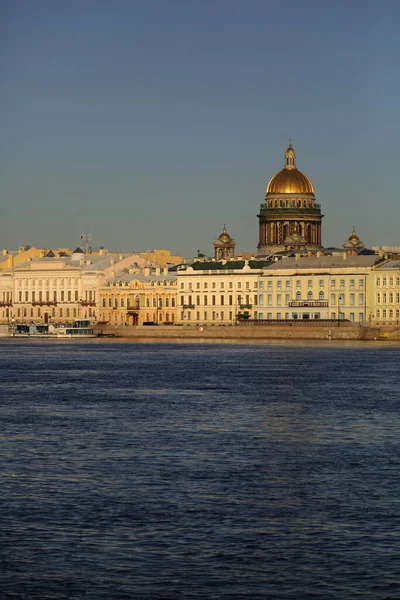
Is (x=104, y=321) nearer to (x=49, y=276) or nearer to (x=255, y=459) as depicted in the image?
(x=49, y=276)

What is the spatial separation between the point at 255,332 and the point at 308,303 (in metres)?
6.54

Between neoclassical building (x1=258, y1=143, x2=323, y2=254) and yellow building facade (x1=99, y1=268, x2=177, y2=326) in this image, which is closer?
yellow building facade (x1=99, y1=268, x2=177, y2=326)

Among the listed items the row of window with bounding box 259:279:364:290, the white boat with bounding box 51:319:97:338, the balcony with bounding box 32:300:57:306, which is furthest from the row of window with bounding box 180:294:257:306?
the balcony with bounding box 32:300:57:306

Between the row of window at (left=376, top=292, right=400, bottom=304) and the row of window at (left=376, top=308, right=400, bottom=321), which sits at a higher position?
the row of window at (left=376, top=292, right=400, bottom=304)

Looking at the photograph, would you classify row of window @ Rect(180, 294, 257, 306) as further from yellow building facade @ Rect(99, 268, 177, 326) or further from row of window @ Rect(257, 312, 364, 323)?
row of window @ Rect(257, 312, 364, 323)

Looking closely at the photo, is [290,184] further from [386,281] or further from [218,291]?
[386,281]

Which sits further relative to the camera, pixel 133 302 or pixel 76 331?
pixel 133 302

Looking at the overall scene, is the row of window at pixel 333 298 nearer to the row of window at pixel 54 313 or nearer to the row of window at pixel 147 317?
the row of window at pixel 147 317

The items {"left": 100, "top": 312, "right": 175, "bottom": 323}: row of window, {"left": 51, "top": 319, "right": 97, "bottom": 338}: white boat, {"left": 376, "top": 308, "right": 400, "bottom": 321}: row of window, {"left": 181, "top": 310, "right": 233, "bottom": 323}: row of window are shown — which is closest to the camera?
{"left": 376, "top": 308, "right": 400, "bottom": 321}: row of window

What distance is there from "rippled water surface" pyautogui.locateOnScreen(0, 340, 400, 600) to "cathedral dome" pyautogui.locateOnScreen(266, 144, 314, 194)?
302 feet

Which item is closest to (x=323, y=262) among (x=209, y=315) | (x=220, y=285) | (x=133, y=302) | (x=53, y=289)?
(x=220, y=285)

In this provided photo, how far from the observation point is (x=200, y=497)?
2089cm

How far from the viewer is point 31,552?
1739cm

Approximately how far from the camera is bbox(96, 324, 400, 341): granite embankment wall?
10175cm
